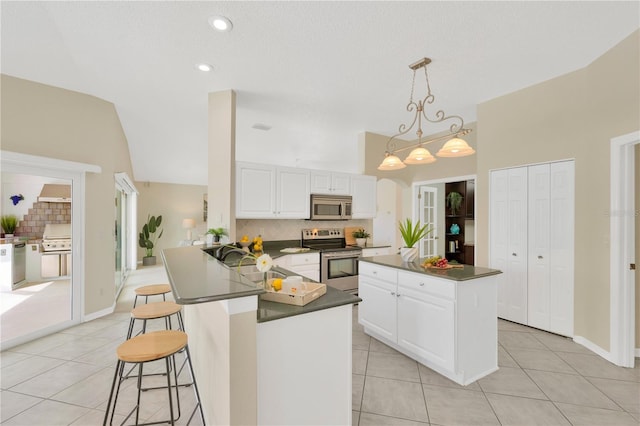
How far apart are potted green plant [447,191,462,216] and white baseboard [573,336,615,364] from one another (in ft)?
11.6

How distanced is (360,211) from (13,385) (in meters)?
4.50

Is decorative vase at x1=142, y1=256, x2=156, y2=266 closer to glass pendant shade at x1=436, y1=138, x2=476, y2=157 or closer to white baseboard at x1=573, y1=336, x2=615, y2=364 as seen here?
glass pendant shade at x1=436, y1=138, x2=476, y2=157

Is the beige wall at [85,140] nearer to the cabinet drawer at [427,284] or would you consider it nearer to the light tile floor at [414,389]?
the light tile floor at [414,389]

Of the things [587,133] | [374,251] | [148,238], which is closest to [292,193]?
[374,251]

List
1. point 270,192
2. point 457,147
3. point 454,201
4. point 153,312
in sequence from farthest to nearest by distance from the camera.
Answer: point 454,201 < point 270,192 < point 457,147 < point 153,312

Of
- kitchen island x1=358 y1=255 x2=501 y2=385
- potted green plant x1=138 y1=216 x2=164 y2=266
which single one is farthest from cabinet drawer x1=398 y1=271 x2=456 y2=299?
potted green plant x1=138 y1=216 x2=164 y2=266

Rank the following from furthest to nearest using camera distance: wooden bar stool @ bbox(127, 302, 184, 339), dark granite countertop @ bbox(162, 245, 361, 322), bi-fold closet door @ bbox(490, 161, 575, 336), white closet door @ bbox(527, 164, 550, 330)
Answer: white closet door @ bbox(527, 164, 550, 330)
bi-fold closet door @ bbox(490, 161, 575, 336)
wooden bar stool @ bbox(127, 302, 184, 339)
dark granite countertop @ bbox(162, 245, 361, 322)

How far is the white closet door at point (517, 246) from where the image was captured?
355 cm

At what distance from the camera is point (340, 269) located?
4.50 meters

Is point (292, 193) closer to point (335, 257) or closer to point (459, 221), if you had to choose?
point (335, 257)

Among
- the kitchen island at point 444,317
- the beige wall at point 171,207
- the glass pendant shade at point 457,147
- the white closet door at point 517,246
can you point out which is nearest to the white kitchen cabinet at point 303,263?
the kitchen island at point 444,317

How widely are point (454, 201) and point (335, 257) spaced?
3422mm

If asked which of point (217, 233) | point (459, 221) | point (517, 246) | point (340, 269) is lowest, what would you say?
point (340, 269)

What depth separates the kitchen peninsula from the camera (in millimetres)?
1291
